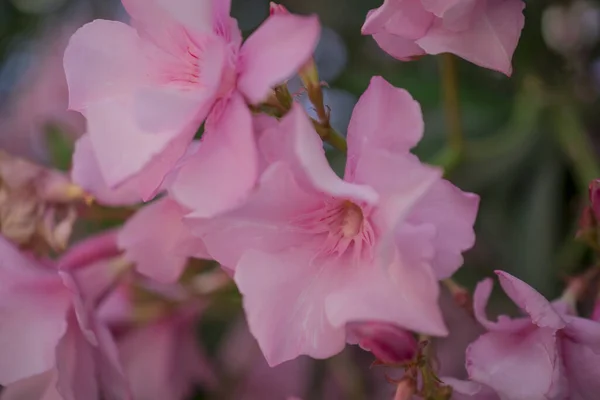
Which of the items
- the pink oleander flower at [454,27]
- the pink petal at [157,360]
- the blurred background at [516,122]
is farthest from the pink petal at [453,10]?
the pink petal at [157,360]

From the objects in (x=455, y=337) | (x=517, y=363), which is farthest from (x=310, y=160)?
(x=455, y=337)

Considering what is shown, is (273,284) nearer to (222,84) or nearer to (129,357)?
(222,84)

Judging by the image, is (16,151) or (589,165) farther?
(16,151)

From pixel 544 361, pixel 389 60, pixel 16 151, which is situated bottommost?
pixel 16 151

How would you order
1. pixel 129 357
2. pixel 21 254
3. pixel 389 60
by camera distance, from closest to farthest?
1. pixel 21 254
2. pixel 129 357
3. pixel 389 60

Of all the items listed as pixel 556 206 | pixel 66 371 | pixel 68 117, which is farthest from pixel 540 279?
pixel 68 117

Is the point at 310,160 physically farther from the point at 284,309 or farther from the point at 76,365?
the point at 76,365
